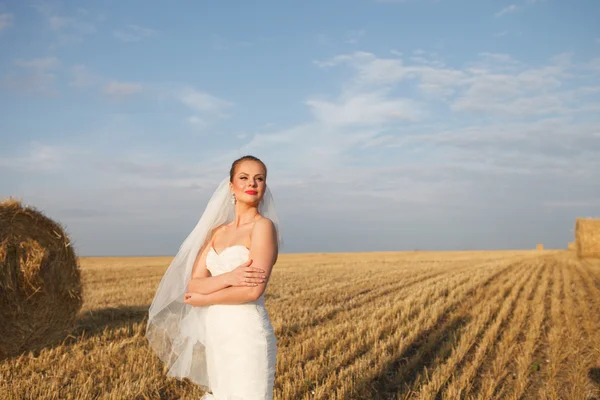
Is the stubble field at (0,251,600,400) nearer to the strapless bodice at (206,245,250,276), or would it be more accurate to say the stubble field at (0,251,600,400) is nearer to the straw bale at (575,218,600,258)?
the strapless bodice at (206,245,250,276)

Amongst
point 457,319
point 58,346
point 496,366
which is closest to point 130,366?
point 58,346

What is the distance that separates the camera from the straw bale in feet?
97.4

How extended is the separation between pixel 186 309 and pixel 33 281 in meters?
4.65

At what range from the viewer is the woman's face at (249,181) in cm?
314

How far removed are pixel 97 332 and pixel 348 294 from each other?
6493mm

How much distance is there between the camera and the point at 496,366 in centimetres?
635

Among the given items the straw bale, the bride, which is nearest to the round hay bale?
the bride

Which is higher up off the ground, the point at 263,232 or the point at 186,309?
the point at 263,232

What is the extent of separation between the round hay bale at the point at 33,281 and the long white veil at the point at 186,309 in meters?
4.06

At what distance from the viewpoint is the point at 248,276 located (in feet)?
9.50

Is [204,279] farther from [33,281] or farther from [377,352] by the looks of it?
[33,281]

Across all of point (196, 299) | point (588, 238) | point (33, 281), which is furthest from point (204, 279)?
point (588, 238)

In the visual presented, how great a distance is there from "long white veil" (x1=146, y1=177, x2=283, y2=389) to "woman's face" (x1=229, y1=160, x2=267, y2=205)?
17.1 inches

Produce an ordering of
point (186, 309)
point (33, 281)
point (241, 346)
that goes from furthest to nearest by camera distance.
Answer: point (33, 281) → point (186, 309) → point (241, 346)
